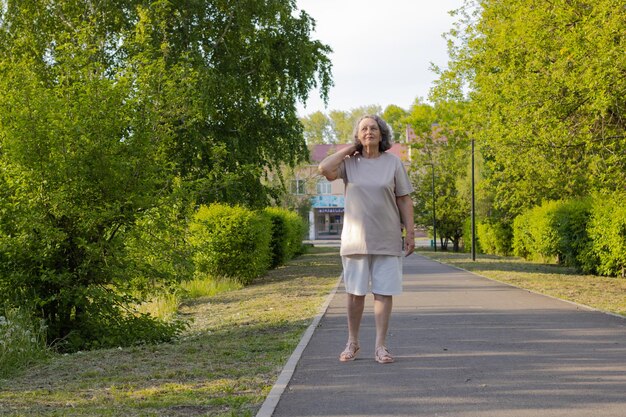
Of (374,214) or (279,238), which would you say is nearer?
(374,214)

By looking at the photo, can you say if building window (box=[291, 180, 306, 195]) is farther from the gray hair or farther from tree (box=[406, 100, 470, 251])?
the gray hair

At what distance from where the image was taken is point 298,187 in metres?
54.8

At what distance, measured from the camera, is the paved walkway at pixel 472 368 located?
18.1ft

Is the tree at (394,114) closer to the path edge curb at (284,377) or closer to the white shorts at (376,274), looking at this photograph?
the path edge curb at (284,377)

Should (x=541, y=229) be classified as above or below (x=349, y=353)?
above

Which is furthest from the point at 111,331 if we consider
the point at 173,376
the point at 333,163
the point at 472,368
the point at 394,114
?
the point at 394,114

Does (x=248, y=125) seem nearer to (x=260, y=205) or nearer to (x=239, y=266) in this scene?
(x=260, y=205)

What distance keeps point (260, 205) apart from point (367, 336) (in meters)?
18.2

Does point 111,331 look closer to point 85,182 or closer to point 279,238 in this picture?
point 85,182

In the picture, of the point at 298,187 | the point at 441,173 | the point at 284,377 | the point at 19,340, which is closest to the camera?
the point at 284,377

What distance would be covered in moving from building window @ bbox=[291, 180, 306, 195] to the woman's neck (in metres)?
46.0

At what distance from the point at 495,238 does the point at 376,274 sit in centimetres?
3901

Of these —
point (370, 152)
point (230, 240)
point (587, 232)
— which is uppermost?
point (370, 152)

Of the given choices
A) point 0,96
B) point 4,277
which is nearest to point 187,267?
point 4,277
